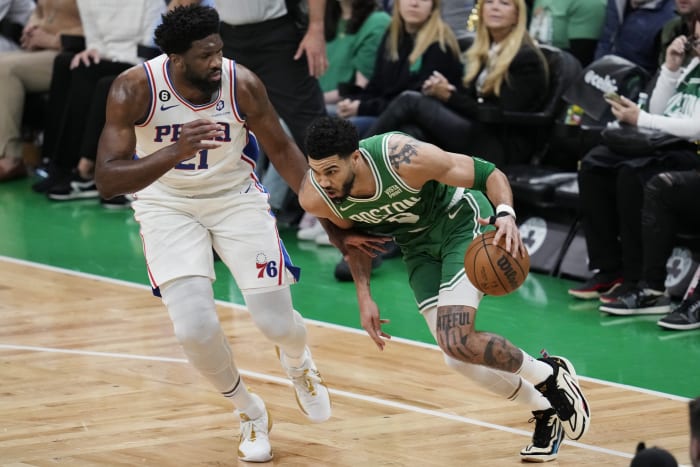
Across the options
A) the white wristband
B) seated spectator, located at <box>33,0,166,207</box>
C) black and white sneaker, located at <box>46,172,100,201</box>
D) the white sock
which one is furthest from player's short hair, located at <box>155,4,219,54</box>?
black and white sneaker, located at <box>46,172,100,201</box>

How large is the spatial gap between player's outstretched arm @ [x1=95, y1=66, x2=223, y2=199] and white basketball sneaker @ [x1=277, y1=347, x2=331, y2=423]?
1094 millimetres

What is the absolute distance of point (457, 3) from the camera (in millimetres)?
9633

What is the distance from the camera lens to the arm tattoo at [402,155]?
5121 millimetres

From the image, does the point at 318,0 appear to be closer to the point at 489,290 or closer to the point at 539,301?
the point at 539,301

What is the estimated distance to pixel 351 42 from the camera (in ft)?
33.5

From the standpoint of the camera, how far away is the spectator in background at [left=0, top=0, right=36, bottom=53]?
12.1 m

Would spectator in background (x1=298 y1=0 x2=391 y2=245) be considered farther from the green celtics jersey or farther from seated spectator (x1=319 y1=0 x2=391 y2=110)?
the green celtics jersey

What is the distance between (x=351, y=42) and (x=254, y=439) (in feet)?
18.1

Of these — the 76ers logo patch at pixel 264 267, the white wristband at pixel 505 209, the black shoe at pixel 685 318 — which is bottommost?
the black shoe at pixel 685 318

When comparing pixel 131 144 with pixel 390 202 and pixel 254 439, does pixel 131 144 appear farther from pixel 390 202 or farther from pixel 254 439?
pixel 254 439

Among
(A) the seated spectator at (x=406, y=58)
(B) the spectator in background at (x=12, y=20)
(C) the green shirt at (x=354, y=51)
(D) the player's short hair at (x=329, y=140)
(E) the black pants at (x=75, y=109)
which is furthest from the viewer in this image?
(B) the spectator in background at (x=12, y=20)

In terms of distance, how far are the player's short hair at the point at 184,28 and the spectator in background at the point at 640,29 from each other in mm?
4152

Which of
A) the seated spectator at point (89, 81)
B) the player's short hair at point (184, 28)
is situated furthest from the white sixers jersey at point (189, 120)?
the seated spectator at point (89, 81)

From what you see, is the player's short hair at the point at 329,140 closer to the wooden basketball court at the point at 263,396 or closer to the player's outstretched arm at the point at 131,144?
the player's outstretched arm at the point at 131,144
